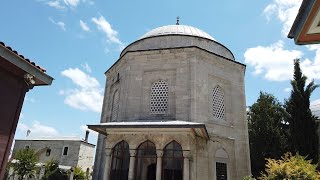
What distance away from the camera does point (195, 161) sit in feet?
39.0

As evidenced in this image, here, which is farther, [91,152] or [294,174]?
[91,152]

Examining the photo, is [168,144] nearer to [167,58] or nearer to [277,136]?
[167,58]

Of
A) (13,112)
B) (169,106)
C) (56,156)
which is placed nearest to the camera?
(13,112)

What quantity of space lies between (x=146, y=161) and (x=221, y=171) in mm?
3638

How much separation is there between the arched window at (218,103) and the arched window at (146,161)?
4.01 meters

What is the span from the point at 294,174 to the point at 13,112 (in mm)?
9051

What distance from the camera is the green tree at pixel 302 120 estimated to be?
1588cm

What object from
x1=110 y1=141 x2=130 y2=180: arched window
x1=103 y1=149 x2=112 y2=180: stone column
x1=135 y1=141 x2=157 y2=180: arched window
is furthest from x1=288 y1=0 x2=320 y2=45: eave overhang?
x1=103 y1=149 x2=112 y2=180: stone column

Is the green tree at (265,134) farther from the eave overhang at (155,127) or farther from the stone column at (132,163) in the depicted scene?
the stone column at (132,163)

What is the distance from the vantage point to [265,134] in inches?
784

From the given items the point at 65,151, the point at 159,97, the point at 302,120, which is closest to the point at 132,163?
the point at 159,97

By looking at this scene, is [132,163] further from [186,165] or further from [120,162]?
[186,165]

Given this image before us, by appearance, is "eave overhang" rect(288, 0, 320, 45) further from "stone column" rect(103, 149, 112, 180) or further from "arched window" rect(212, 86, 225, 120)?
"arched window" rect(212, 86, 225, 120)

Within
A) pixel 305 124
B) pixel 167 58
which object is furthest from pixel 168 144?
pixel 305 124
